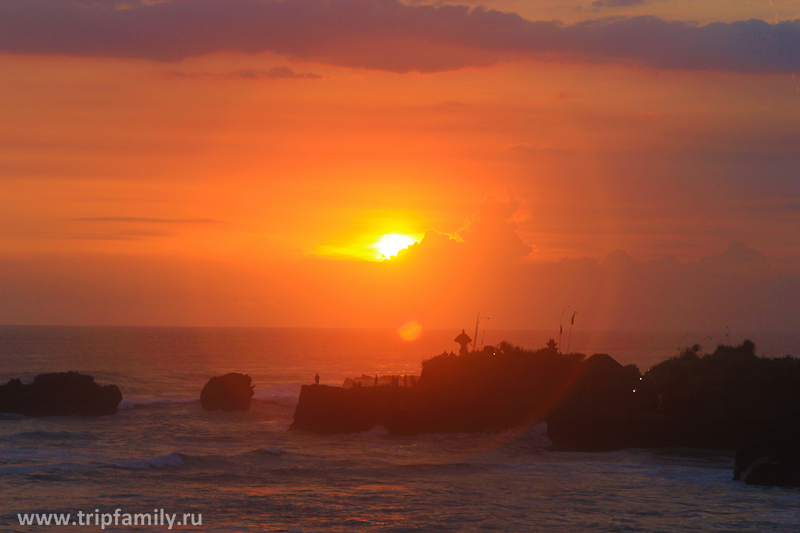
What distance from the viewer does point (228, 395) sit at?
6544 cm

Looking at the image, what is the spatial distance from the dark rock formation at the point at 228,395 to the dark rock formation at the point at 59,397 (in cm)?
848

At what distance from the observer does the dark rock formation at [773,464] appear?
103 feet

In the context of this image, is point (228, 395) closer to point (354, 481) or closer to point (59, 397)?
point (59, 397)

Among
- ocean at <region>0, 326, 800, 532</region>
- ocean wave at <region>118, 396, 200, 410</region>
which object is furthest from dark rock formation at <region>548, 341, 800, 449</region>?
ocean wave at <region>118, 396, 200, 410</region>

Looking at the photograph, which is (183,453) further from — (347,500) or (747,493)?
(747,493)

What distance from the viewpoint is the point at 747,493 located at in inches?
1186

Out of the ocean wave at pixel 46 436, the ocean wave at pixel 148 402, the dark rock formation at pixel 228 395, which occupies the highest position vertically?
the dark rock formation at pixel 228 395

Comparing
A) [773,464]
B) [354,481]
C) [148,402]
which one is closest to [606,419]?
[773,464]

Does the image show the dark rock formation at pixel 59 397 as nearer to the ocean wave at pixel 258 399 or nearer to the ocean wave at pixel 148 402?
the ocean wave at pixel 258 399

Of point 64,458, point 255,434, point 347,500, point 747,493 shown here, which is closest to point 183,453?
point 64,458

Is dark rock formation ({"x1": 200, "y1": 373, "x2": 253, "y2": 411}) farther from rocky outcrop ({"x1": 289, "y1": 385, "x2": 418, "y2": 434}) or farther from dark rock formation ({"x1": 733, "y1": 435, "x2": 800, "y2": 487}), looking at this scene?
dark rock formation ({"x1": 733, "y1": 435, "x2": 800, "y2": 487})

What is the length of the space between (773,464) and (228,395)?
47.8 meters

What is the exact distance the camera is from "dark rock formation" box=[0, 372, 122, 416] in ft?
187

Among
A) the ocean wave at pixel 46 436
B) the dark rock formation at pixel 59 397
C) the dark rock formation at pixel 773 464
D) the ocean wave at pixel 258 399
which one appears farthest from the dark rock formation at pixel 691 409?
the dark rock formation at pixel 59 397
